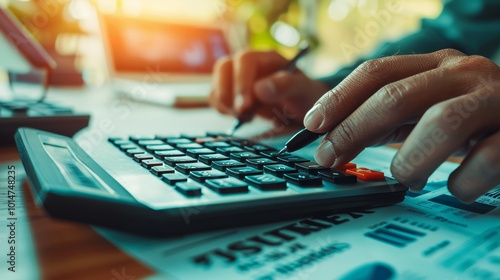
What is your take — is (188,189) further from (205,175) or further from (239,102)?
(239,102)

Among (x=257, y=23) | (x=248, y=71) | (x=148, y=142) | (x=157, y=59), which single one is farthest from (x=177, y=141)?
(x=257, y=23)

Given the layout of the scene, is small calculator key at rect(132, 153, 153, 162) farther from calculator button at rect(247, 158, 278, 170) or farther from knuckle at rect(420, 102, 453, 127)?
knuckle at rect(420, 102, 453, 127)

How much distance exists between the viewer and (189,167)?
1.14ft

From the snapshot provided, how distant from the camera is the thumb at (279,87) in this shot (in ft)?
2.51

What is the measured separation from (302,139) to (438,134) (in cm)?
12

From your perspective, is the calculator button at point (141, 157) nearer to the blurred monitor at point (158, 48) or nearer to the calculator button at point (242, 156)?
the calculator button at point (242, 156)

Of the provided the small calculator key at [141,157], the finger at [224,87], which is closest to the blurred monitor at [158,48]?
the finger at [224,87]

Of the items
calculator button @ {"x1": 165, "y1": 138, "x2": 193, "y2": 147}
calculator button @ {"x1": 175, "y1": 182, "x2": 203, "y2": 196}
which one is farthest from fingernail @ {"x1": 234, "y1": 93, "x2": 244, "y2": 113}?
calculator button @ {"x1": 175, "y1": 182, "x2": 203, "y2": 196}

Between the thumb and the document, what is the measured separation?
1.52ft

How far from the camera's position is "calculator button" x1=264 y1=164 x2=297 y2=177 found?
0.35 m

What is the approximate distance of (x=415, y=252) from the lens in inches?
9.8

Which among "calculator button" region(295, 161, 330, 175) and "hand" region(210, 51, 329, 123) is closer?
"calculator button" region(295, 161, 330, 175)

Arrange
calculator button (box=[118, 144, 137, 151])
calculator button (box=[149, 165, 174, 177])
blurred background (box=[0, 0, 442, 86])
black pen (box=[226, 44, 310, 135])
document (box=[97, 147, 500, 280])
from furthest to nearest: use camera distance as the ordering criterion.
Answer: blurred background (box=[0, 0, 442, 86]) → black pen (box=[226, 44, 310, 135]) → calculator button (box=[118, 144, 137, 151]) → calculator button (box=[149, 165, 174, 177]) → document (box=[97, 147, 500, 280])

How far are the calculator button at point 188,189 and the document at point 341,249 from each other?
0.10 ft
